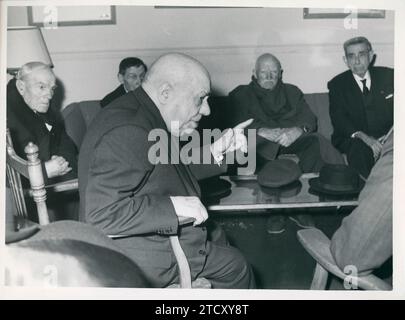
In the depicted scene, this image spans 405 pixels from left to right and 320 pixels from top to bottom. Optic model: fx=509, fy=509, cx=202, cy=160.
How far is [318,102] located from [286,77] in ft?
0.46

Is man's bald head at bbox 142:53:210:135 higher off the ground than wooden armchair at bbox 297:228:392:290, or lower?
higher

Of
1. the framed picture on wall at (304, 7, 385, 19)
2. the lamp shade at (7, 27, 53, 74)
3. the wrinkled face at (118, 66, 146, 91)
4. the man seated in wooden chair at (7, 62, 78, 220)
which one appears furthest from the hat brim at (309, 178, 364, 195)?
the lamp shade at (7, 27, 53, 74)

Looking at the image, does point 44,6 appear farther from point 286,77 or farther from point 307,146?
point 307,146

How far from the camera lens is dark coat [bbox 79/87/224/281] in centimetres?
131

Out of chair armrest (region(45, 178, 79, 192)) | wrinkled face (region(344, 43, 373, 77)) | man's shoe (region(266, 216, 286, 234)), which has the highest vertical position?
wrinkled face (region(344, 43, 373, 77))

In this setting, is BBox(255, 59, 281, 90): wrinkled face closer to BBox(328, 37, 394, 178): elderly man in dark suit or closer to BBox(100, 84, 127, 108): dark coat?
BBox(328, 37, 394, 178): elderly man in dark suit

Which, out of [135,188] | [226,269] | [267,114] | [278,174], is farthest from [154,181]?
[267,114]

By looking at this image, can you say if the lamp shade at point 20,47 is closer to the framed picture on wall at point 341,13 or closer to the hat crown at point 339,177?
the framed picture on wall at point 341,13

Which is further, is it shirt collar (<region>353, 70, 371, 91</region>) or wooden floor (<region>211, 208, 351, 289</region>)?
shirt collar (<region>353, 70, 371, 91</region>)

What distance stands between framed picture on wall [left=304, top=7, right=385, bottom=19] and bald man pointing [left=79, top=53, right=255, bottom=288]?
16.6 inches

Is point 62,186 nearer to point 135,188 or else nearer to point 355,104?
point 135,188

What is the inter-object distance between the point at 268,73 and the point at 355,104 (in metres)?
0.31

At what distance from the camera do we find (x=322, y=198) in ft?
5.04

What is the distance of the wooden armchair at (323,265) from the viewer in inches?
51.6
